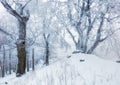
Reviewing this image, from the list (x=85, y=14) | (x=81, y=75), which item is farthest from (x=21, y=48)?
(x=81, y=75)

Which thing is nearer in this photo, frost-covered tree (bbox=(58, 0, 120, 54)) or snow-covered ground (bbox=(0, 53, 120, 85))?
snow-covered ground (bbox=(0, 53, 120, 85))

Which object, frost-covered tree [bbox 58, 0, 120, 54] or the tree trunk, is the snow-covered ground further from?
frost-covered tree [bbox 58, 0, 120, 54]

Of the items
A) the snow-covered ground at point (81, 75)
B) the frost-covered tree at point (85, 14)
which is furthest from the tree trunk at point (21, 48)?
the snow-covered ground at point (81, 75)

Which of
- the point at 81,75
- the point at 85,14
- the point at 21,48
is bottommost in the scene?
the point at 81,75

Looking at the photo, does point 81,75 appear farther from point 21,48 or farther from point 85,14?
point 85,14

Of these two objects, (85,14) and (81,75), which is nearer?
(81,75)

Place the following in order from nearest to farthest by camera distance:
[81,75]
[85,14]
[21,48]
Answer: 1. [81,75]
2. [21,48]
3. [85,14]

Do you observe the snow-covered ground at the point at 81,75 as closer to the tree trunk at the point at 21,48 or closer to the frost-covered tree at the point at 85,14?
the tree trunk at the point at 21,48

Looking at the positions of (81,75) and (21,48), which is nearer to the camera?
(81,75)

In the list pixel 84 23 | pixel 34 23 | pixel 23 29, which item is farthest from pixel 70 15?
pixel 34 23

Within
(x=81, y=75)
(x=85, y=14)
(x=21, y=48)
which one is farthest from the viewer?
(x=85, y=14)

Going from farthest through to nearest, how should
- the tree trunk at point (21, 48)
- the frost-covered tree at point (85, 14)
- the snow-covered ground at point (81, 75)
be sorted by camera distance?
the frost-covered tree at point (85, 14) < the tree trunk at point (21, 48) < the snow-covered ground at point (81, 75)

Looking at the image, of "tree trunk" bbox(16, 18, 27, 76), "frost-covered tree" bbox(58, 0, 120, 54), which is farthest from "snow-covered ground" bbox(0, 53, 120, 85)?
→ "frost-covered tree" bbox(58, 0, 120, 54)

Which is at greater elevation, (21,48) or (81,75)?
(21,48)
